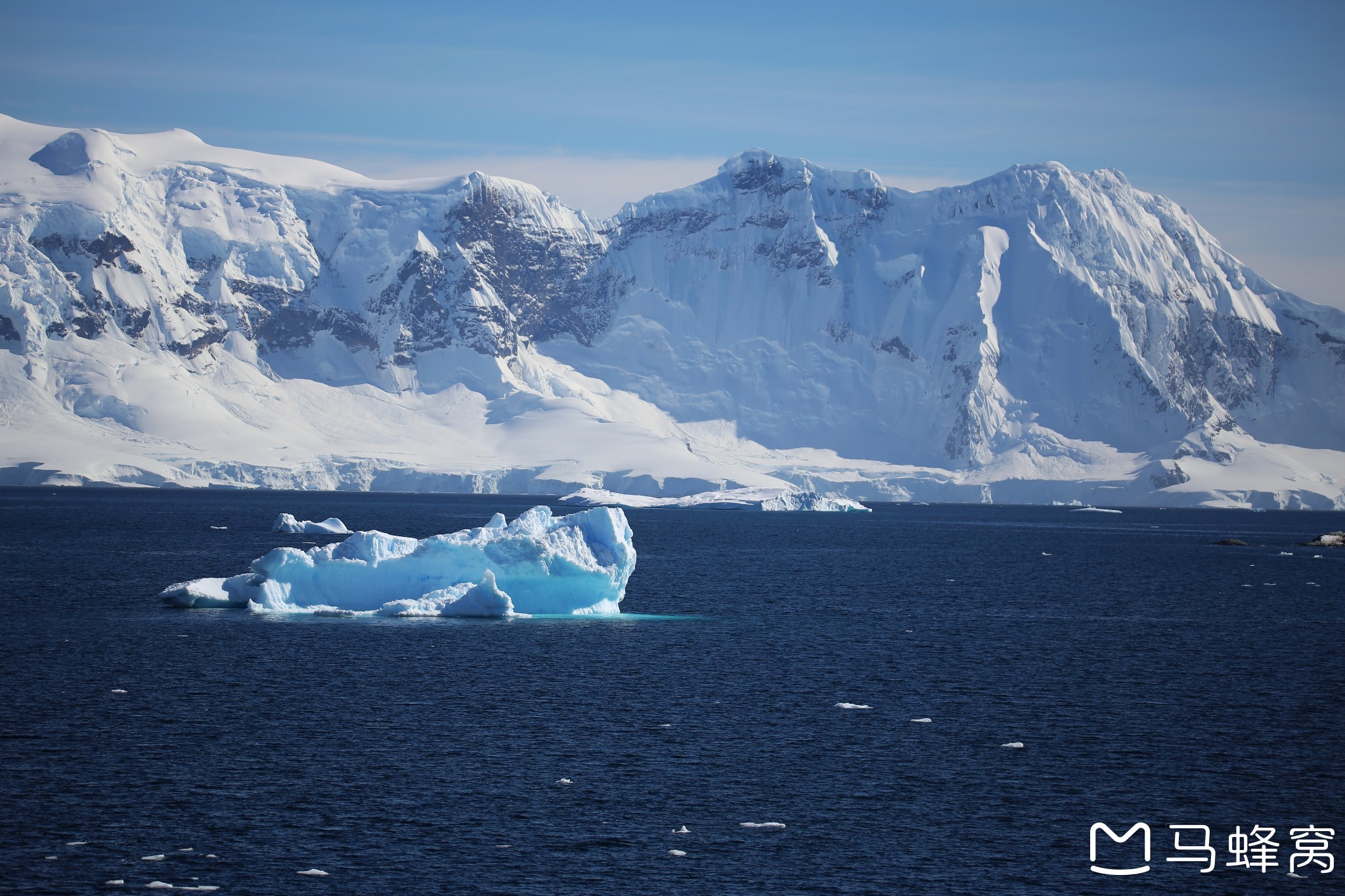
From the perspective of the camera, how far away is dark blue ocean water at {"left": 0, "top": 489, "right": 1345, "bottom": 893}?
29484 millimetres

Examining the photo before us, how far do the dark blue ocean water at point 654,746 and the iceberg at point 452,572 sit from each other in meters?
1.74

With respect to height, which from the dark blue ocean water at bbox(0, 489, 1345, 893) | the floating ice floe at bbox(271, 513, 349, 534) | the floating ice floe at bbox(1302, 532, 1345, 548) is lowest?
the dark blue ocean water at bbox(0, 489, 1345, 893)

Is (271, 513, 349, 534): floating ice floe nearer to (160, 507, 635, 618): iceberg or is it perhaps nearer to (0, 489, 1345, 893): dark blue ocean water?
(0, 489, 1345, 893): dark blue ocean water

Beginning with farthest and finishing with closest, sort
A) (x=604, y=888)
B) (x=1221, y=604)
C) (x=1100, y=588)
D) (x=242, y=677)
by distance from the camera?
(x=1100, y=588), (x=1221, y=604), (x=242, y=677), (x=604, y=888)

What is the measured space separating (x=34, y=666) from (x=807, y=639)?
3245cm

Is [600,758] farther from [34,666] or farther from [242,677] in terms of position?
[34,666]

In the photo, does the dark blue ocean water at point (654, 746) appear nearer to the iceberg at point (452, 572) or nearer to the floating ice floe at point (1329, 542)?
the iceberg at point (452, 572)

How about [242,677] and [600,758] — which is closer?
[600,758]

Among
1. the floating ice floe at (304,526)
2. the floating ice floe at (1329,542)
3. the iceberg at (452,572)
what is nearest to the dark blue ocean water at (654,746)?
the iceberg at (452,572)

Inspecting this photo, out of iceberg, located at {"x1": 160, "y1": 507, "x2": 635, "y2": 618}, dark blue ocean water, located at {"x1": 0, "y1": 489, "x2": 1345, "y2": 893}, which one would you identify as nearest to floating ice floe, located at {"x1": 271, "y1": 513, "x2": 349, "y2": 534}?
dark blue ocean water, located at {"x1": 0, "y1": 489, "x2": 1345, "y2": 893}

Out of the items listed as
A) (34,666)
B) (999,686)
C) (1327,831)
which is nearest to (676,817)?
(1327,831)

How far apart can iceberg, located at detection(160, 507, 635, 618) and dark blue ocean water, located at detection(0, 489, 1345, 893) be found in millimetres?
1742

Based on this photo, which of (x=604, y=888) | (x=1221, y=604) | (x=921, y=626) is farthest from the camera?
(x=1221, y=604)

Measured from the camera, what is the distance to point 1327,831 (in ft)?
107
